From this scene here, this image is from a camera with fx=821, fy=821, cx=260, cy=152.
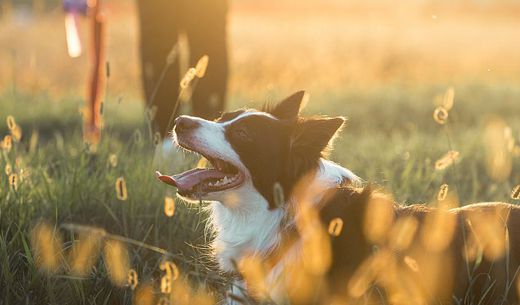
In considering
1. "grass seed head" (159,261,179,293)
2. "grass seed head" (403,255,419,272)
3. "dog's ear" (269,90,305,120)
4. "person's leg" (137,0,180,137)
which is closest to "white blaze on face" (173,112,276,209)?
"dog's ear" (269,90,305,120)

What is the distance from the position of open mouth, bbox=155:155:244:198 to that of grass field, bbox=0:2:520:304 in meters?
0.42

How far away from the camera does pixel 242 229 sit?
3.54m

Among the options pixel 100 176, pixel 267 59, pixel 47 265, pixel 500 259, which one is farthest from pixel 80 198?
pixel 267 59

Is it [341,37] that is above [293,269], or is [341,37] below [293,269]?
below

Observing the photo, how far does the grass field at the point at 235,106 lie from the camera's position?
3.74m

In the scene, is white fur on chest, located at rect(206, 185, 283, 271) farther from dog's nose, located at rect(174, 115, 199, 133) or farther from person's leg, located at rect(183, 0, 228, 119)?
person's leg, located at rect(183, 0, 228, 119)

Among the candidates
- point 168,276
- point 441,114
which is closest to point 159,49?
point 441,114

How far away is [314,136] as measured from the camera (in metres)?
3.29

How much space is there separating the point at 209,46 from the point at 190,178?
288cm

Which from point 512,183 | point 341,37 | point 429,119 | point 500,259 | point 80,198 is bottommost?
point 341,37

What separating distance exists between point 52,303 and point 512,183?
12.2 ft

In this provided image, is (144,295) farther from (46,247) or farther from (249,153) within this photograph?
(249,153)

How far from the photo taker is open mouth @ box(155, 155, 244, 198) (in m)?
3.29

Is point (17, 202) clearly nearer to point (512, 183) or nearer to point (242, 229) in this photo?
point (242, 229)
